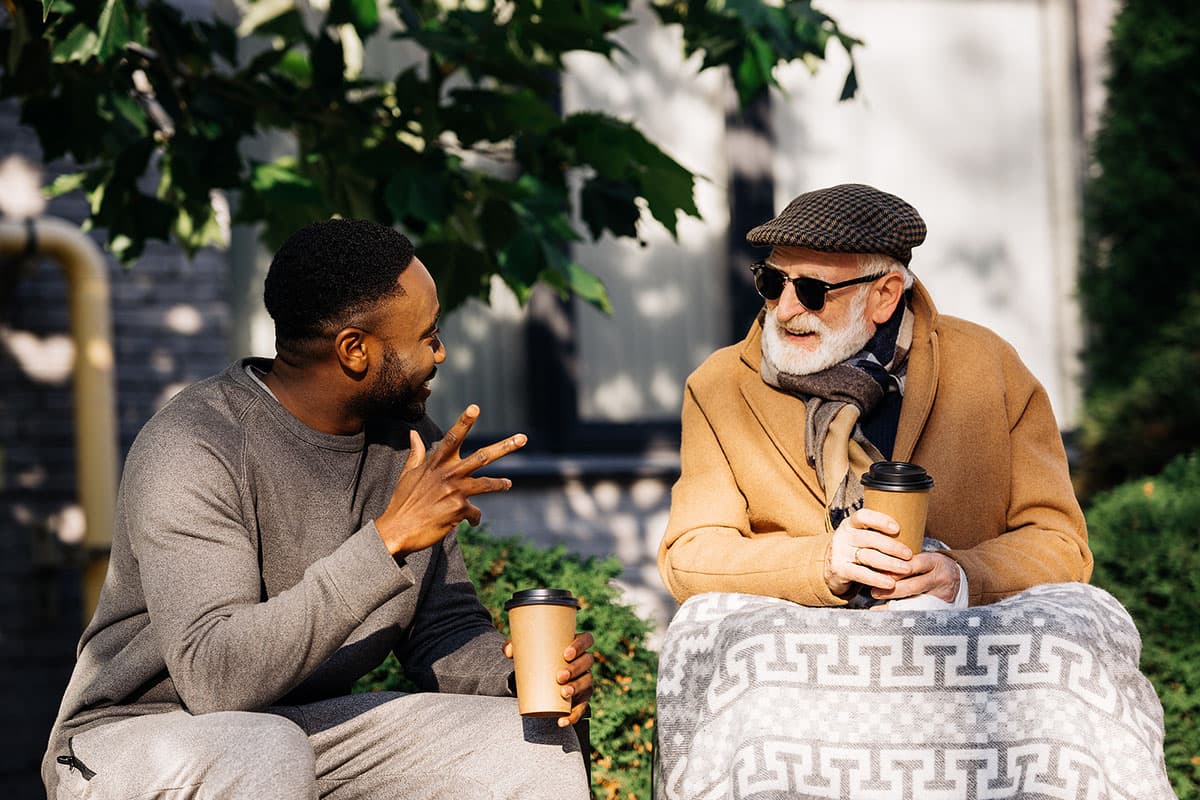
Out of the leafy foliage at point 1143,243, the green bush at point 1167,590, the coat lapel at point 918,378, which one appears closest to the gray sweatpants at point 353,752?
the coat lapel at point 918,378

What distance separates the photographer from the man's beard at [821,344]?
352cm

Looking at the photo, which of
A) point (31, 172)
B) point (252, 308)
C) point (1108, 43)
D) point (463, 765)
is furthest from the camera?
point (1108, 43)

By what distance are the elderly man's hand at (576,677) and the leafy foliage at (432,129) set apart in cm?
148

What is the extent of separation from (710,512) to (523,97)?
152cm

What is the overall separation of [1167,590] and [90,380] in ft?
13.5

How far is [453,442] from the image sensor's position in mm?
2812

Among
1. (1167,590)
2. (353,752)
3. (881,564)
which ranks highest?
(881,564)

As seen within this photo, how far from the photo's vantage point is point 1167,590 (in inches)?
186

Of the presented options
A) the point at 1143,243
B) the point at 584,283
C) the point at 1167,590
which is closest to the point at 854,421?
the point at 584,283

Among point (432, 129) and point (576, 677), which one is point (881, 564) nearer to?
point (576, 677)

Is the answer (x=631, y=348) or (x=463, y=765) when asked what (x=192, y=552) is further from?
(x=631, y=348)

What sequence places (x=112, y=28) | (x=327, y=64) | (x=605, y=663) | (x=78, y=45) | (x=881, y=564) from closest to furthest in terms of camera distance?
1. (x=881, y=564)
2. (x=112, y=28)
3. (x=78, y=45)
4. (x=605, y=663)
5. (x=327, y=64)

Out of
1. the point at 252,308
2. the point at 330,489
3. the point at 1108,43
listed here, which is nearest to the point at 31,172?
the point at 252,308

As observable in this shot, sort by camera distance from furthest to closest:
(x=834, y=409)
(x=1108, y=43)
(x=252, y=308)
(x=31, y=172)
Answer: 1. (x=1108, y=43)
2. (x=252, y=308)
3. (x=31, y=172)
4. (x=834, y=409)
